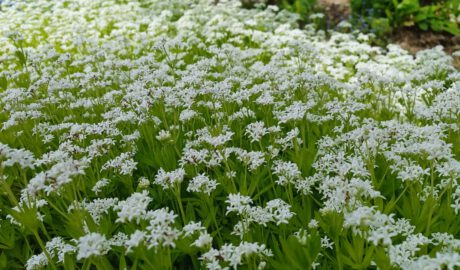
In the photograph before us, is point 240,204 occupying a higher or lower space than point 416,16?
higher

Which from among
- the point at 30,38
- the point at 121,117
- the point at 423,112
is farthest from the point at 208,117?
the point at 30,38

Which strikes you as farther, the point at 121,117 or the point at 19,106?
the point at 19,106

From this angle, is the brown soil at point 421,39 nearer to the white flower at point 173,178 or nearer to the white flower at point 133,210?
the white flower at point 173,178

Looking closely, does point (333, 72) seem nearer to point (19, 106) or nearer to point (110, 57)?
point (110, 57)

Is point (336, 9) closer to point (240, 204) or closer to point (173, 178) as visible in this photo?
point (173, 178)

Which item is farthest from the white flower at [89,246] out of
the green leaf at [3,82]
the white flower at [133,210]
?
the green leaf at [3,82]

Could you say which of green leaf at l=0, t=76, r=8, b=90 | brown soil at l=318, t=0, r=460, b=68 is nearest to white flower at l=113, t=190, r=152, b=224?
green leaf at l=0, t=76, r=8, b=90

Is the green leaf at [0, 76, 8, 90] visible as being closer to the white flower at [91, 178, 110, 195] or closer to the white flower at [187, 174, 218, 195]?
the white flower at [91, 178, 110, 195]

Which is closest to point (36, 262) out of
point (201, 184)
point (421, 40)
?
point (201, 184)
